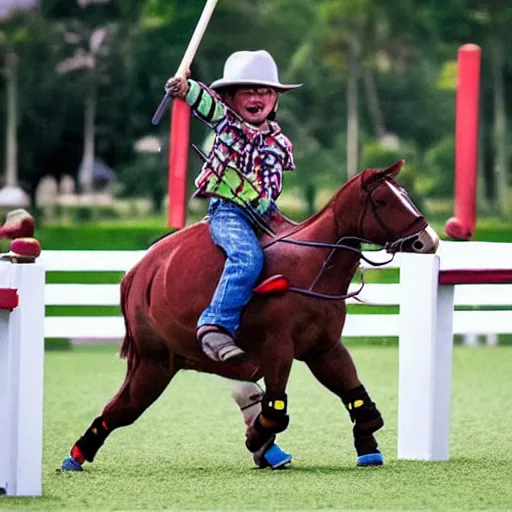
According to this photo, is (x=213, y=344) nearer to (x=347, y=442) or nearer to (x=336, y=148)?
(x=347, y=442)

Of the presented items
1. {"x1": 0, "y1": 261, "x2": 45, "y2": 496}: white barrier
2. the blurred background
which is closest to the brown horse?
{"x1": 0, "y1": 261, "x2": 45, "y2": 496}: white barrier

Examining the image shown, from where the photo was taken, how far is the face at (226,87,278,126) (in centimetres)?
848

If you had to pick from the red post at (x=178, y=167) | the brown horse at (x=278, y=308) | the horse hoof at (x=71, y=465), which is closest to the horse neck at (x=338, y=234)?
the brown horse at (x=278, y=308)

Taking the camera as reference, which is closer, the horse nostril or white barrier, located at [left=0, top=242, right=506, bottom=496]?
white barrier, located at [left=0, top=242, right=506, bottom=496]

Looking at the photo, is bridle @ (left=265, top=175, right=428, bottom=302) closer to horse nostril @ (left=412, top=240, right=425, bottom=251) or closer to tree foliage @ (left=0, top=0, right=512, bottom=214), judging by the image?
horse nostril @ (left=412, top=240, right=425, bottom=251)

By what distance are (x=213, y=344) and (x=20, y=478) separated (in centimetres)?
112

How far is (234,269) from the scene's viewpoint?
8.17m

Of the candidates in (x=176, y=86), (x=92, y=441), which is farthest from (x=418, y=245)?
(x=92, y=441)

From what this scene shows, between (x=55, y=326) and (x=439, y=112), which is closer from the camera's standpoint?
(x=55, y=326)

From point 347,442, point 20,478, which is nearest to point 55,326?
point 347,442

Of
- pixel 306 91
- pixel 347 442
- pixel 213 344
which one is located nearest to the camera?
pixel 213 344

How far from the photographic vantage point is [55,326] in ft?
46.4

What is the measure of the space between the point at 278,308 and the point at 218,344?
12.0 inches

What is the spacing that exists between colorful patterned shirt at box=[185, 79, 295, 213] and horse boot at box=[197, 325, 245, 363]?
586 mm
